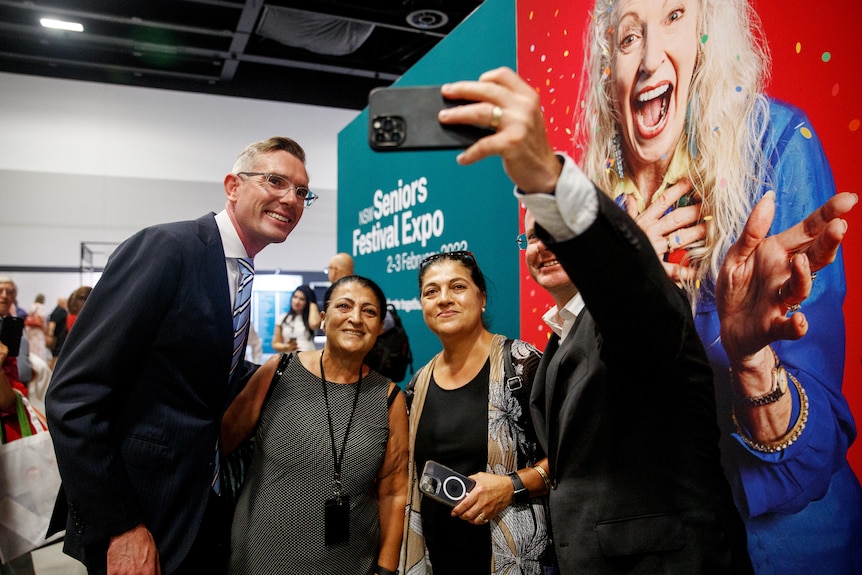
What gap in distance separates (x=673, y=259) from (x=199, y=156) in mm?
8016

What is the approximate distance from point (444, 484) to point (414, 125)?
4.21ft

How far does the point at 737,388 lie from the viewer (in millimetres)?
1830

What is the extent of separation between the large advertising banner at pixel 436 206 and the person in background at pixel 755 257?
1.16 metres

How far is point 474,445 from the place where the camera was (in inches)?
80.0

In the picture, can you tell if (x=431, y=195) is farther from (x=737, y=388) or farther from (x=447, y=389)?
(x=737, y=388)

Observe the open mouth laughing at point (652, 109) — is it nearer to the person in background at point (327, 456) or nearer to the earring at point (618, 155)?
the earring at point (618, 155)

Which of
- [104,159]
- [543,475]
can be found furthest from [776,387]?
[104,159]

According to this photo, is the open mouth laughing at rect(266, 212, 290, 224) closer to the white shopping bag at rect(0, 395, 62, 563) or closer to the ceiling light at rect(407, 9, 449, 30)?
the white shopping bag at rect(0, 395, 62, 563)

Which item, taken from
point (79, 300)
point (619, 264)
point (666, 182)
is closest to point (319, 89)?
point (79, 300)

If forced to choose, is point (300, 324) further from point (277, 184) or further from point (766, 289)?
point (766, 289)

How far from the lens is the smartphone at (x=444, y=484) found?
1803 millimetres

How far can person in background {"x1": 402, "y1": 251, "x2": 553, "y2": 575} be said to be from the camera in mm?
1896

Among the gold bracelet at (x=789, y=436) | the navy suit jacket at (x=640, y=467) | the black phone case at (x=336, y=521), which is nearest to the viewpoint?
the navy suit jacket at (x=640, y=467)

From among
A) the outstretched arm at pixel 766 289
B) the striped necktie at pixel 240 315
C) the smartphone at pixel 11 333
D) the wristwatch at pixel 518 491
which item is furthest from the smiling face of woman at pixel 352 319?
the smartphone at pixel 11 333
